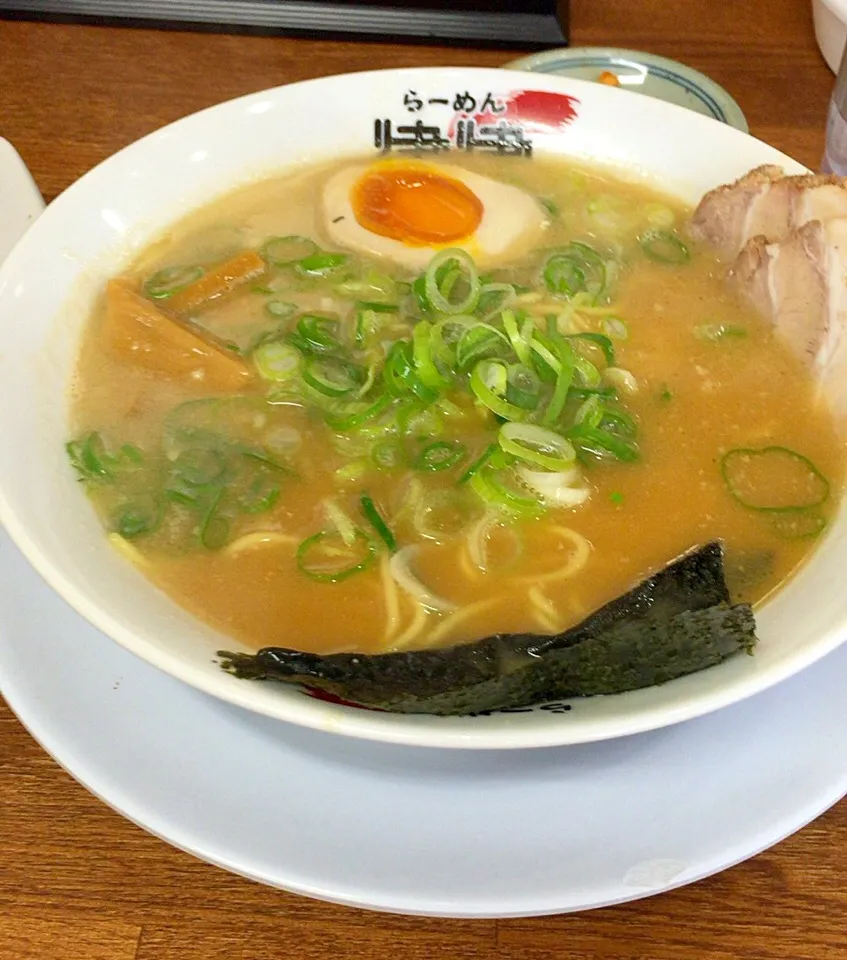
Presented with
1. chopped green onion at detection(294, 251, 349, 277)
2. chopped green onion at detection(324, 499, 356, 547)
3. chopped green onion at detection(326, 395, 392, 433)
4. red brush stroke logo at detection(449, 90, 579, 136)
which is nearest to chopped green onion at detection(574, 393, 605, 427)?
chopped green onion at detection(326, 395, 392, 433)

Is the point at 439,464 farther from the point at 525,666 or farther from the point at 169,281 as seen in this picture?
the point at 169,281

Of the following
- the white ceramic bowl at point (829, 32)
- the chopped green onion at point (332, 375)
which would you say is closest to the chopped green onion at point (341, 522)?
the chopped green onion at point (332, 375)

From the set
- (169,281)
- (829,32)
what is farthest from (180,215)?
(829,32)

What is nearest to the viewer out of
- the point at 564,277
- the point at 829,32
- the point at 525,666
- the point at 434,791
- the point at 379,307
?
the point at 525,666

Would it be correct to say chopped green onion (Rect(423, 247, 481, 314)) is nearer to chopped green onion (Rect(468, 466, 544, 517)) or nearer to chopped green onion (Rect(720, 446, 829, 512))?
chopped green onion (Rect(468, 466, 544, 517))

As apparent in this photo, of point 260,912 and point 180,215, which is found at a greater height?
point 180,215

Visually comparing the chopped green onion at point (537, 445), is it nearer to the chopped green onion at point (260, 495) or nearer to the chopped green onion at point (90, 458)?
the chopped green onion at point (260, 495)

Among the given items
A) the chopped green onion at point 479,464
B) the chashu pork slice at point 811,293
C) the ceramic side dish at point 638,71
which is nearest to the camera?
the chopped green onion at point 479,464
